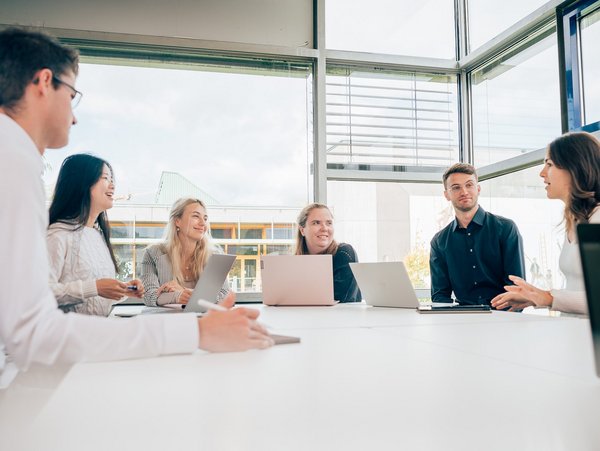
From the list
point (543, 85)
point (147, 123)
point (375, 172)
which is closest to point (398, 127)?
point (375, 172)

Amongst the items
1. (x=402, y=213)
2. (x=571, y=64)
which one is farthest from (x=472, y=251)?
(x=571, y=64)

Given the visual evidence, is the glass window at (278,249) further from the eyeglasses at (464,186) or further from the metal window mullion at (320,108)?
the eyeglasses at (464,186)

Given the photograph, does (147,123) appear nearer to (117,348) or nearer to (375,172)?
(375,172)

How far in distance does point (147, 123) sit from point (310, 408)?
3.73 metres

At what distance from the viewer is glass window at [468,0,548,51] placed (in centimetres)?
408

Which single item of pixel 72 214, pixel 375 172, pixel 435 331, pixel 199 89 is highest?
pixel 199 89

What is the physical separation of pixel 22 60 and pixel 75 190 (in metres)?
1.44

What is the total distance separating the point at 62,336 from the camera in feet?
3.16

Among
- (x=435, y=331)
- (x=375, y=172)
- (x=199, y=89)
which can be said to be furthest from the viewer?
(x=375, y=172)

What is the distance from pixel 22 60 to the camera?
120 cm

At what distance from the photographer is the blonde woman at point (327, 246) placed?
346cm

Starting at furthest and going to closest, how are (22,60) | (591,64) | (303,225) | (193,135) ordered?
1. (193,135)
2. (303,225)
3. (591,64)
4. (22,60)

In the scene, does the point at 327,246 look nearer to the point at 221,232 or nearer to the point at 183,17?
the point at 221,232

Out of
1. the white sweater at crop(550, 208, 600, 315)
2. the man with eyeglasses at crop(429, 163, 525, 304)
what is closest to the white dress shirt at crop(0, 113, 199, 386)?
the white sweater at crop(550, 208, 600, 315)
